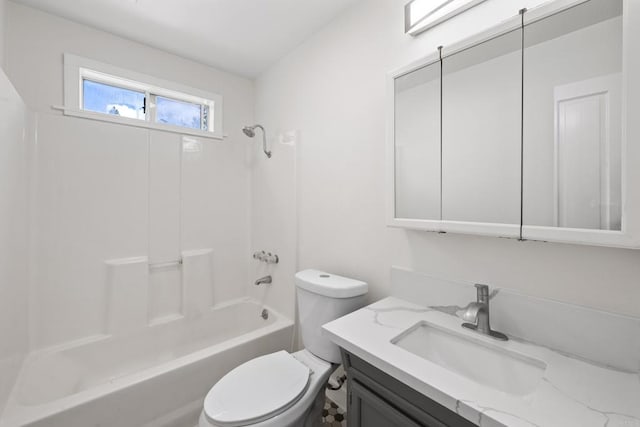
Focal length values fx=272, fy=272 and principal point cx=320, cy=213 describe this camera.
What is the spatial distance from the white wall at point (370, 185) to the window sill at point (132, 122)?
0.58 metres

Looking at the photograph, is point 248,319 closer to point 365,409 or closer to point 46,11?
point 365,409

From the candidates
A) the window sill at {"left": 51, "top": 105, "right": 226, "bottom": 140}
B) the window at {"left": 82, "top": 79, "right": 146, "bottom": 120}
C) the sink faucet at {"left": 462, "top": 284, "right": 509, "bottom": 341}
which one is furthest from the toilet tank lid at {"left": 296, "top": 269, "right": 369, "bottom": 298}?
the window at {"left": 82, "top": 79, "right": 146, "bottom": 120}

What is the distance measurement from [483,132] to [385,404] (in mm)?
1076

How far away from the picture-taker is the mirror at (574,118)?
793 mm

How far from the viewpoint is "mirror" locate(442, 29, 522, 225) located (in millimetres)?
1005

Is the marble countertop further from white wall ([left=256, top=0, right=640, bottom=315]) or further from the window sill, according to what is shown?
the window sill

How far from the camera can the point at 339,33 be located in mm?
1729

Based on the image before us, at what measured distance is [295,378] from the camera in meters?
1.27

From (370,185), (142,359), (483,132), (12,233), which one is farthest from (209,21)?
(142,359)

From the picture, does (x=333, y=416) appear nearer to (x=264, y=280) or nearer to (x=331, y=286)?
(x=331, y=286)

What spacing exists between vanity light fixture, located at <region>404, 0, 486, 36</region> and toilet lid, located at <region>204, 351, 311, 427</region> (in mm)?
1733

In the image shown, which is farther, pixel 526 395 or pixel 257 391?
pixel 257 391

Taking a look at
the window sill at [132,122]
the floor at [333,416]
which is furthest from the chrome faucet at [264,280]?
the window sill at [132,122]

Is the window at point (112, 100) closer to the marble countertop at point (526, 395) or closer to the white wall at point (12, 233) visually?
the white wall at point (12, 233)
